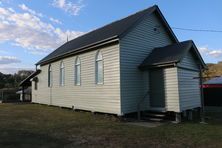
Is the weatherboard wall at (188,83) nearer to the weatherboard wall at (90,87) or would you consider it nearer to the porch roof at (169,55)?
the porch roof at (169,55)

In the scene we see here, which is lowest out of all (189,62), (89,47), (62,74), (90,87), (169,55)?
(90,87)

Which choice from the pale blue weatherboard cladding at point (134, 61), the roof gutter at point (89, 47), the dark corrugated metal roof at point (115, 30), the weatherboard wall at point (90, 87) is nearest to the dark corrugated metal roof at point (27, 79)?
the dark corrugated metal roof at point (115, 30)

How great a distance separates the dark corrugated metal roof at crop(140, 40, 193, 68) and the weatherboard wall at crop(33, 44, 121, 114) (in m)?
1.83

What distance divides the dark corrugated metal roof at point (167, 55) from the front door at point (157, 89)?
0.54 metres

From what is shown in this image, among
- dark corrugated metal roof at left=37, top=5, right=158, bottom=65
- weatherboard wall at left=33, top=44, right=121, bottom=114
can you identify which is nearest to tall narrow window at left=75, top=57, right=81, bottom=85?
weatherboard wall at left=33, top=44, right=121, bottom=114

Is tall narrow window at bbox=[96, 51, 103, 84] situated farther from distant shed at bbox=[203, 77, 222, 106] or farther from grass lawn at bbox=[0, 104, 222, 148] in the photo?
distant shed at bbox=[203, 77, 222, 106]

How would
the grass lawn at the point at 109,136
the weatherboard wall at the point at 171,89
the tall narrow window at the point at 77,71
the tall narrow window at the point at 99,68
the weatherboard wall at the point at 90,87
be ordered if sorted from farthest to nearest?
1. the tall narrow window at the point at 77,71
2. the tall narrow window at the point at 99,68
3. the weatherboard wall at the point at 90,87
4. the weatherboard wall at the point at 171,89
5. the grass lawn at the point at 109,136

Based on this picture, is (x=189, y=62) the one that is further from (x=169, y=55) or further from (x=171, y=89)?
(x=171, y=89)

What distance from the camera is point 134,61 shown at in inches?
558

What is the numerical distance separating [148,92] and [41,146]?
307 inches

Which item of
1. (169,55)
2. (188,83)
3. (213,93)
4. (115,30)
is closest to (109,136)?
(169,55)

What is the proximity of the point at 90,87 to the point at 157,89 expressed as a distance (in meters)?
4.41

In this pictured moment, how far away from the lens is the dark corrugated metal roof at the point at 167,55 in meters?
12.6

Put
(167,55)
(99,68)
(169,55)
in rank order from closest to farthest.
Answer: (169,55) → (167,55) → (99,68)
